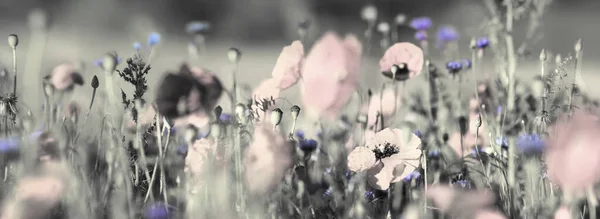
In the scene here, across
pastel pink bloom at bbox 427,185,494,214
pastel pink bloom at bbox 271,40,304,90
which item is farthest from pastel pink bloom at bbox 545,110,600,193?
pastel pink bloom at bbox 271,40,304,90

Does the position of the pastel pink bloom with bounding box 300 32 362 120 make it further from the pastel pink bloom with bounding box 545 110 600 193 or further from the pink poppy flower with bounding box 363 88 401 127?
the pink poppy flower with bounding box 363 88 401 127

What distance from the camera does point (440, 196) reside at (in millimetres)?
546

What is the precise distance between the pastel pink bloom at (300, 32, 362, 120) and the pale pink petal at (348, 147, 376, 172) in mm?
314

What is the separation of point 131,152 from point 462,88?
33.8 inches

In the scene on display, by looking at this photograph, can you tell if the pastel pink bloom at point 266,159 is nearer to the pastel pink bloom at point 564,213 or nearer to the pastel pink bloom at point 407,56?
the pastel pink bloom at point 564,213

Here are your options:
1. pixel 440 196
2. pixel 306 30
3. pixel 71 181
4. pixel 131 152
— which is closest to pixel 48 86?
pixel 131 152

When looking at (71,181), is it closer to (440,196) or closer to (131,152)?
→ (131,152)

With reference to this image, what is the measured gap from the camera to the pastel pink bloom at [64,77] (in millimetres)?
1117

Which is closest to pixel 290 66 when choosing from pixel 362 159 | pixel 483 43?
pixel 362 159

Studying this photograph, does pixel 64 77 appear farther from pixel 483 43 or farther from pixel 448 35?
pixel 448 35

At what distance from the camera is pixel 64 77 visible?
1.12 metres

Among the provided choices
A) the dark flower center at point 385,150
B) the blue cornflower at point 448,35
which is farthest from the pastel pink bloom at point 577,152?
the blue cornflower at point 448,35

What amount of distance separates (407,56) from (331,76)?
1.72ft

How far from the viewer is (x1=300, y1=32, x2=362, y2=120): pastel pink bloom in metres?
0.54
